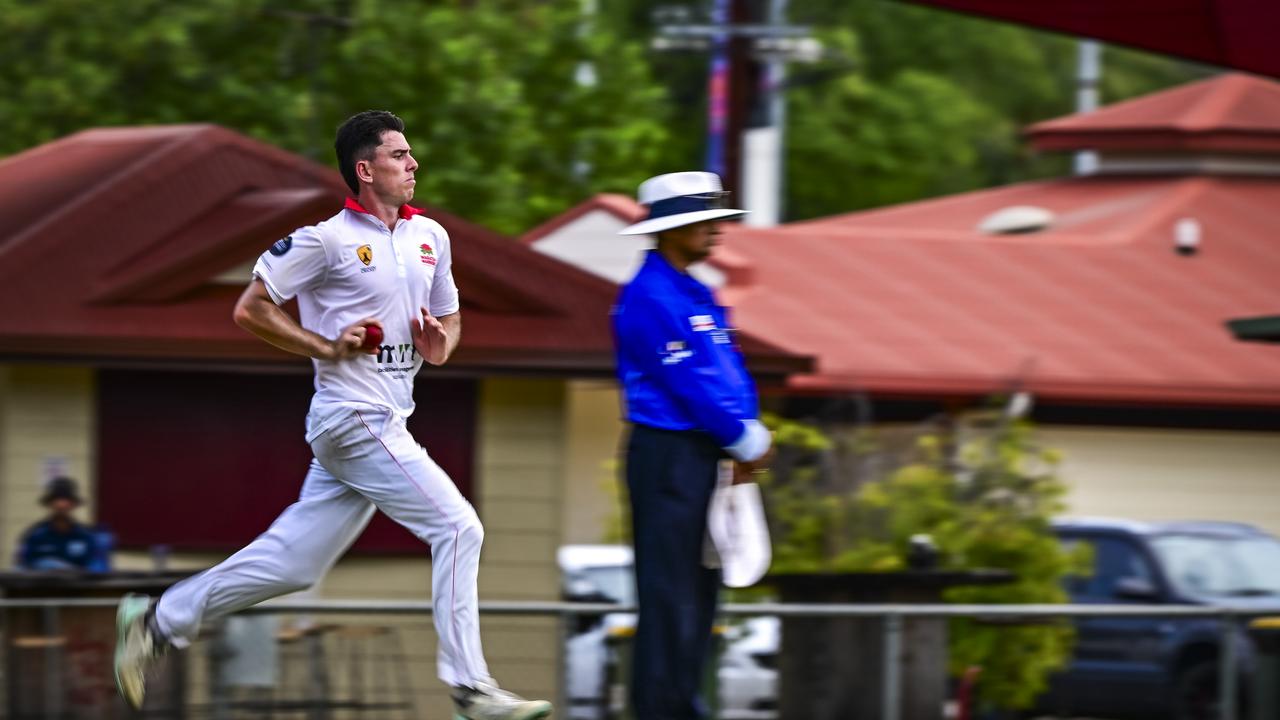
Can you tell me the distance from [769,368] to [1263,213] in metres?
14.3

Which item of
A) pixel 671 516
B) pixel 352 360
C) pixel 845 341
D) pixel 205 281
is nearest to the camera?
pixel 352 360

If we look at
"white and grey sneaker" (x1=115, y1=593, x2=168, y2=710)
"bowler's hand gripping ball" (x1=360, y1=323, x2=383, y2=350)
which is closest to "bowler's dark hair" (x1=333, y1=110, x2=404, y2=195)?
"bowler's hand gripping ball" (x1=360, y1=323, x2=383, y2=350)

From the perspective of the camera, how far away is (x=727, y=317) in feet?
23.2

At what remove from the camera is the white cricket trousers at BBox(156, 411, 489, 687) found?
6387 mm

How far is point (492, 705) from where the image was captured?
6332 millimetres

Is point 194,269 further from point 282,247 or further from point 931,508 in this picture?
point 282,247

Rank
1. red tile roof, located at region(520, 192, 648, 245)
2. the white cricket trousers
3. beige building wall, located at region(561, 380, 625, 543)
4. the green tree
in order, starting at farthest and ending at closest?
the green tree
red tile roof, located at region(520, 192, 648, 245)
beige building wall, located at region(561, 380, 625, 543)
the white cricket trousers

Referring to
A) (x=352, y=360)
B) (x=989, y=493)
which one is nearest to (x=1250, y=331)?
(x=989, y=493)

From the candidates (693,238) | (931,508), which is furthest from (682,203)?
(931,508)

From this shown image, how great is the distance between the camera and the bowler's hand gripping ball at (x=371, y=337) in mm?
6234

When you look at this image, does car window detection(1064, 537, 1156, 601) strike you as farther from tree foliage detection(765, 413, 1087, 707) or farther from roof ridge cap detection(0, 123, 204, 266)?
roof ridge cap detection(0, 123, 204, 266)

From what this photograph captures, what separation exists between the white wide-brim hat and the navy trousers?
2.11 feet

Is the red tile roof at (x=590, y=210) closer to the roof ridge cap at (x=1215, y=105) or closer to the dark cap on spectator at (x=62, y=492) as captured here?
the roof ridge cap at (x=1215, y=105)

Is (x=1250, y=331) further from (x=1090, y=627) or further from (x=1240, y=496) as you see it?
(x=1240, y=496)
